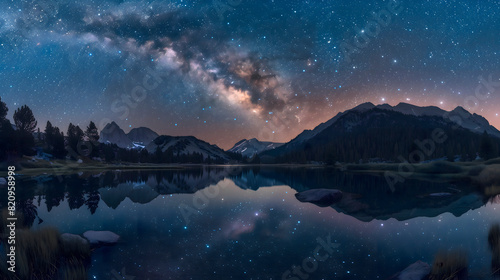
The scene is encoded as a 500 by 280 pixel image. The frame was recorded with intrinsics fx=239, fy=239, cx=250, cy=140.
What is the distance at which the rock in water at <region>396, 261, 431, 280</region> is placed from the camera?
8.76 meters

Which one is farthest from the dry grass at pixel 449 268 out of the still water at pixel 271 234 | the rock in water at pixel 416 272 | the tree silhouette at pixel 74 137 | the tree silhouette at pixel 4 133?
the tree silhouette at pixel 74 137

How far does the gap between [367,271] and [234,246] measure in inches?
257

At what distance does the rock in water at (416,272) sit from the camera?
876 cm

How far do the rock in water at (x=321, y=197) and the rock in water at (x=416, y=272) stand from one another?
15.7 meters

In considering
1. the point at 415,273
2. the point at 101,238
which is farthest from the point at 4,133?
the point at 415,273

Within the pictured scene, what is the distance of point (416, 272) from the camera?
8.99 m

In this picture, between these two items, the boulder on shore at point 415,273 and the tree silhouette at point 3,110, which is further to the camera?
the tree silhouette at point 3,110

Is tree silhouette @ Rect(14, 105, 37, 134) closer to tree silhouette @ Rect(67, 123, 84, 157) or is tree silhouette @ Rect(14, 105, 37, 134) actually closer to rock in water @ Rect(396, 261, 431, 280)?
tree silhouette @ Rect(67, 123, 84, 157)

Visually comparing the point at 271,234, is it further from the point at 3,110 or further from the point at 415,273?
the point at 3,110

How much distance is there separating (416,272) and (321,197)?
17.9m

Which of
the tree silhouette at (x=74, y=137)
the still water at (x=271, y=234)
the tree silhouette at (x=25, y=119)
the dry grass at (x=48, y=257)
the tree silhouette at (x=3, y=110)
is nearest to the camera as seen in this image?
the dry grass at (x=48, y=257)

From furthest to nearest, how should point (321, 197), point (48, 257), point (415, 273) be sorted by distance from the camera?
point (321, 197), point (48, 257), point (415, 273)

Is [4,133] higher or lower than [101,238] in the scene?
higher

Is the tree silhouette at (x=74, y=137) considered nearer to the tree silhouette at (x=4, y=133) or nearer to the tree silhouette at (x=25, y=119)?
the tree silhouette at (x=25, y=119)
